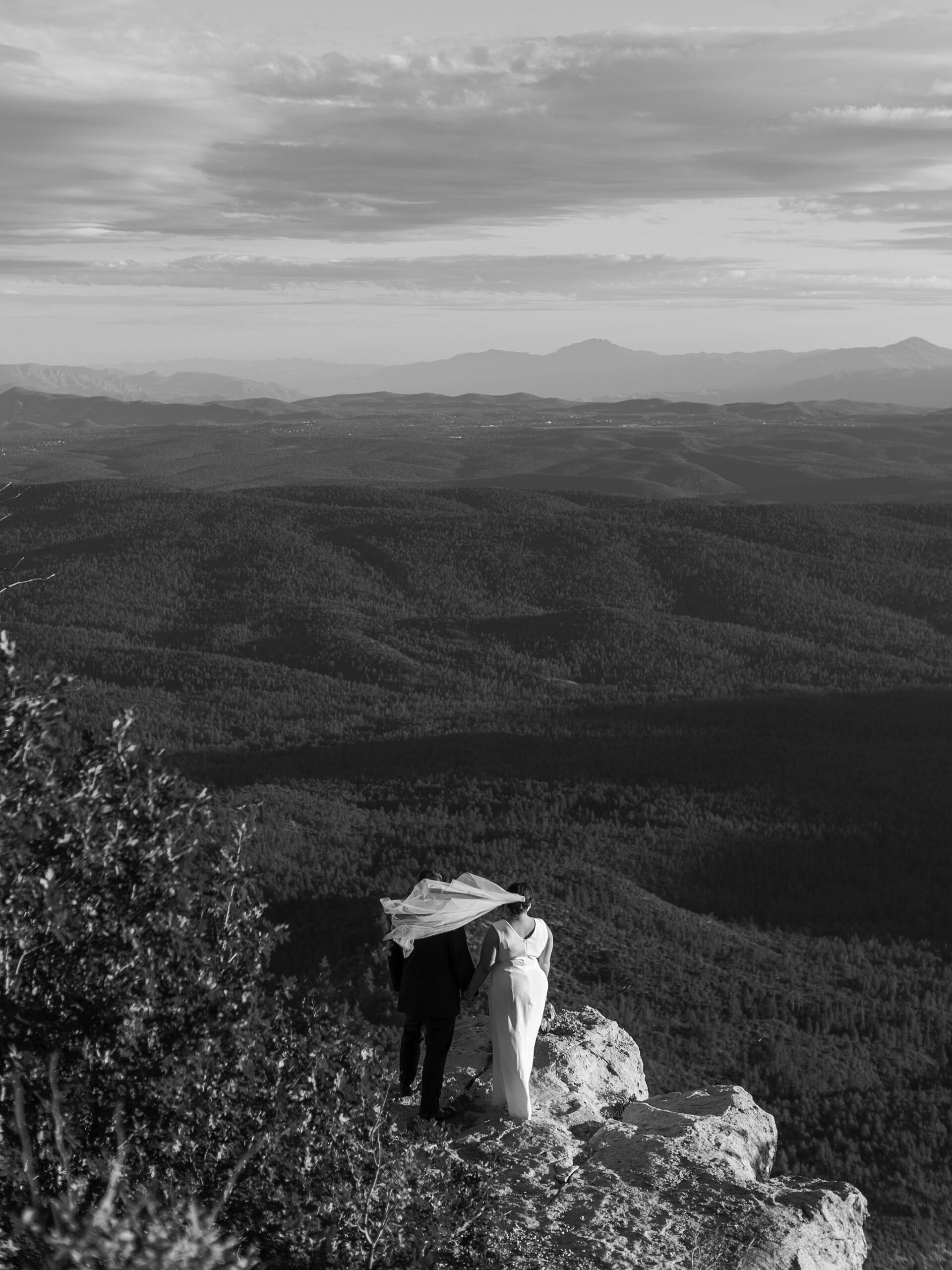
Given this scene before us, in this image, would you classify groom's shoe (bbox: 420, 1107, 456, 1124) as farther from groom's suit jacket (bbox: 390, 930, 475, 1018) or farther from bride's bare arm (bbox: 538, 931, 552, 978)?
bride's bare arm (bbox: 538, 931, 552, 978)

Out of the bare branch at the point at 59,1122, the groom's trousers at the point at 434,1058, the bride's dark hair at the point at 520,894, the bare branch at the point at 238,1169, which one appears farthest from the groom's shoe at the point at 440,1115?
the bare branch at the point at 59,1122

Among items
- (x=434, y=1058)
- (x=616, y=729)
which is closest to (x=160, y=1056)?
(x=434, y=1058)

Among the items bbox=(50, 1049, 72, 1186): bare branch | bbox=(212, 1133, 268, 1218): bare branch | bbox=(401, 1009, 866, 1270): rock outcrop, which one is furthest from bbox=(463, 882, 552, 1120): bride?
bbox=(50, 1049, 72, 1186): bare branch

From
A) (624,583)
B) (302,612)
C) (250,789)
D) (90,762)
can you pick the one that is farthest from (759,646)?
(90,762)

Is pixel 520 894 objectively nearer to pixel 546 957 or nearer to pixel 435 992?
pixel 546 957

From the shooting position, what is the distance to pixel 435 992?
11992 mm

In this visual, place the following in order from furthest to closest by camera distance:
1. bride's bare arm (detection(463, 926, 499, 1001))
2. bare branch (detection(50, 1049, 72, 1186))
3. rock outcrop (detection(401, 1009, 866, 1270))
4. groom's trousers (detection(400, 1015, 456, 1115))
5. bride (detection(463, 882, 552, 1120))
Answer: bride (detection(463, 882, 552, 1120)) < bride's bare arm (detection(463, 926, 499, 1001)) < groom's trousers (detection(400, 1015, 456, 1115)) < rock outcrop (detection(401, 1009, 866, 1270)) < bare branch (detection(50, 1049, 72, 1186))

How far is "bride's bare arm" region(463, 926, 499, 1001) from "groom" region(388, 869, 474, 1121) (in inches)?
3.1

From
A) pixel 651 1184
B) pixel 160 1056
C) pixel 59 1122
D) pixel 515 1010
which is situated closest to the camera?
pixel 59 1122

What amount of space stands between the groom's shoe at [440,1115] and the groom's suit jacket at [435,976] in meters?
0.92

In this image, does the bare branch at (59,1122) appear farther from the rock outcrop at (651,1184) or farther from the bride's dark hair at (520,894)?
the bride's dark hair at (520,894)

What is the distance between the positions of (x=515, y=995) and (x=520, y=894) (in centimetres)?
97

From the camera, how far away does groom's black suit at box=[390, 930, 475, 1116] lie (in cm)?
1198

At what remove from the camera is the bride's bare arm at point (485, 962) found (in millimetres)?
12117
